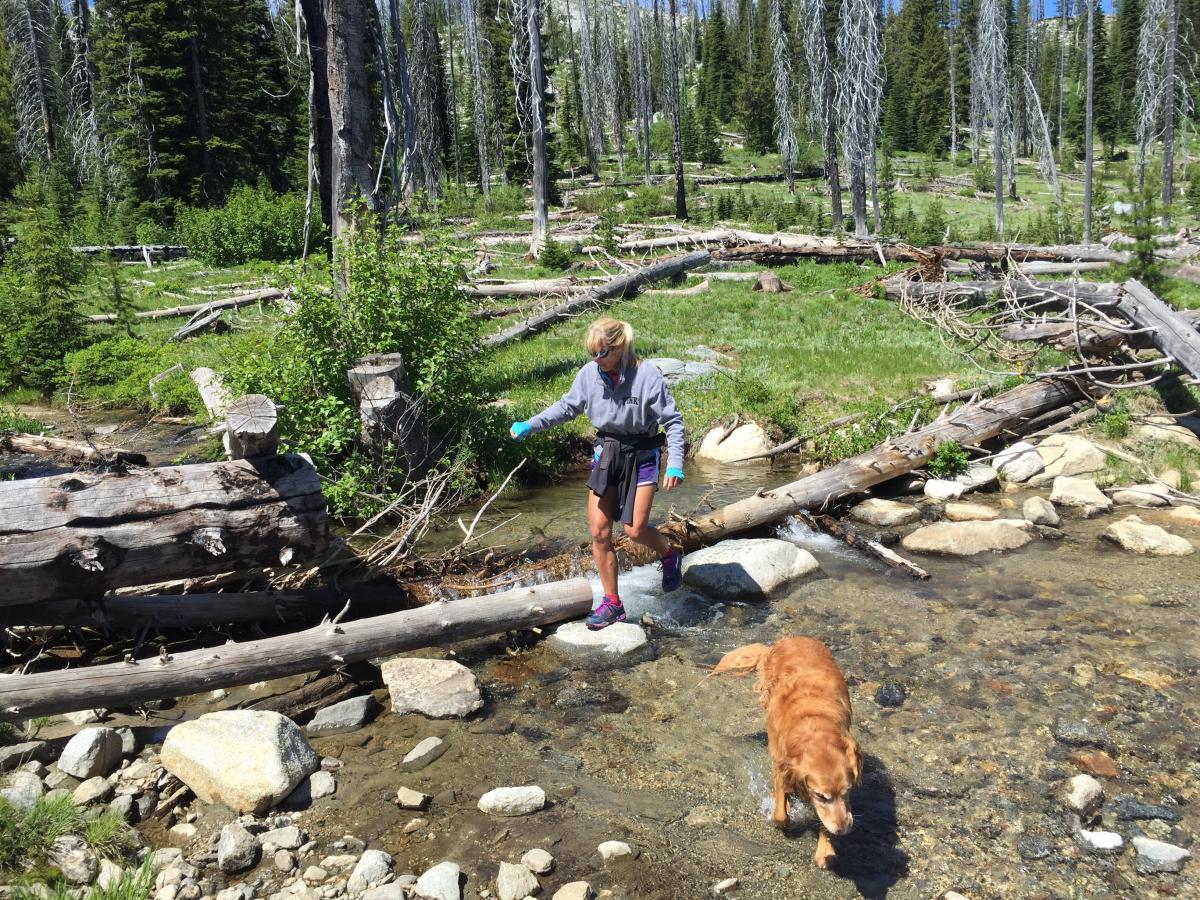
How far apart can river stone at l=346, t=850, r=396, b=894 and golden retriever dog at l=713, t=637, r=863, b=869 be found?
6.00ft

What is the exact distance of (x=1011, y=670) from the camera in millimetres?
5488

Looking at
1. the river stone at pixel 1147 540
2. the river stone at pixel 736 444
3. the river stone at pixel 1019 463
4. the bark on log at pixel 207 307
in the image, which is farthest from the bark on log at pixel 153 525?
the bark on log at pixel 207 307

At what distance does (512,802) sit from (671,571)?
9.35 ft

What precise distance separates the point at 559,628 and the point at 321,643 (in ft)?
5.97

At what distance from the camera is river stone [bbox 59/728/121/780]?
14.7 ft

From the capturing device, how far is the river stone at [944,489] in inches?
357

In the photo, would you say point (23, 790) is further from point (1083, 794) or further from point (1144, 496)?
point (1144, 496)

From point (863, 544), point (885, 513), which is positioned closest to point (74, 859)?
point (863, 544)

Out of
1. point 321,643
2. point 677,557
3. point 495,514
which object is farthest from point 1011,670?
point 495,514

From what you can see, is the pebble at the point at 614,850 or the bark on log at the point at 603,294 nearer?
the pebble at the point at 614,850

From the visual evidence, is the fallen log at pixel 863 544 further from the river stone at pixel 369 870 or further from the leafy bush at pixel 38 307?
the leafy bush at pixel 38 307

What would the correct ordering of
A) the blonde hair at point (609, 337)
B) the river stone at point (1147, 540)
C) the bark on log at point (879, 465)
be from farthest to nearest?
the bark on log at point (879, 465), the river stone at point (1147, 540), the blonde hair at point (609, 337)

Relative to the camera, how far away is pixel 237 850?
12.7ft

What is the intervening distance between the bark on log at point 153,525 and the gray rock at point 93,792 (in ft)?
4.17
